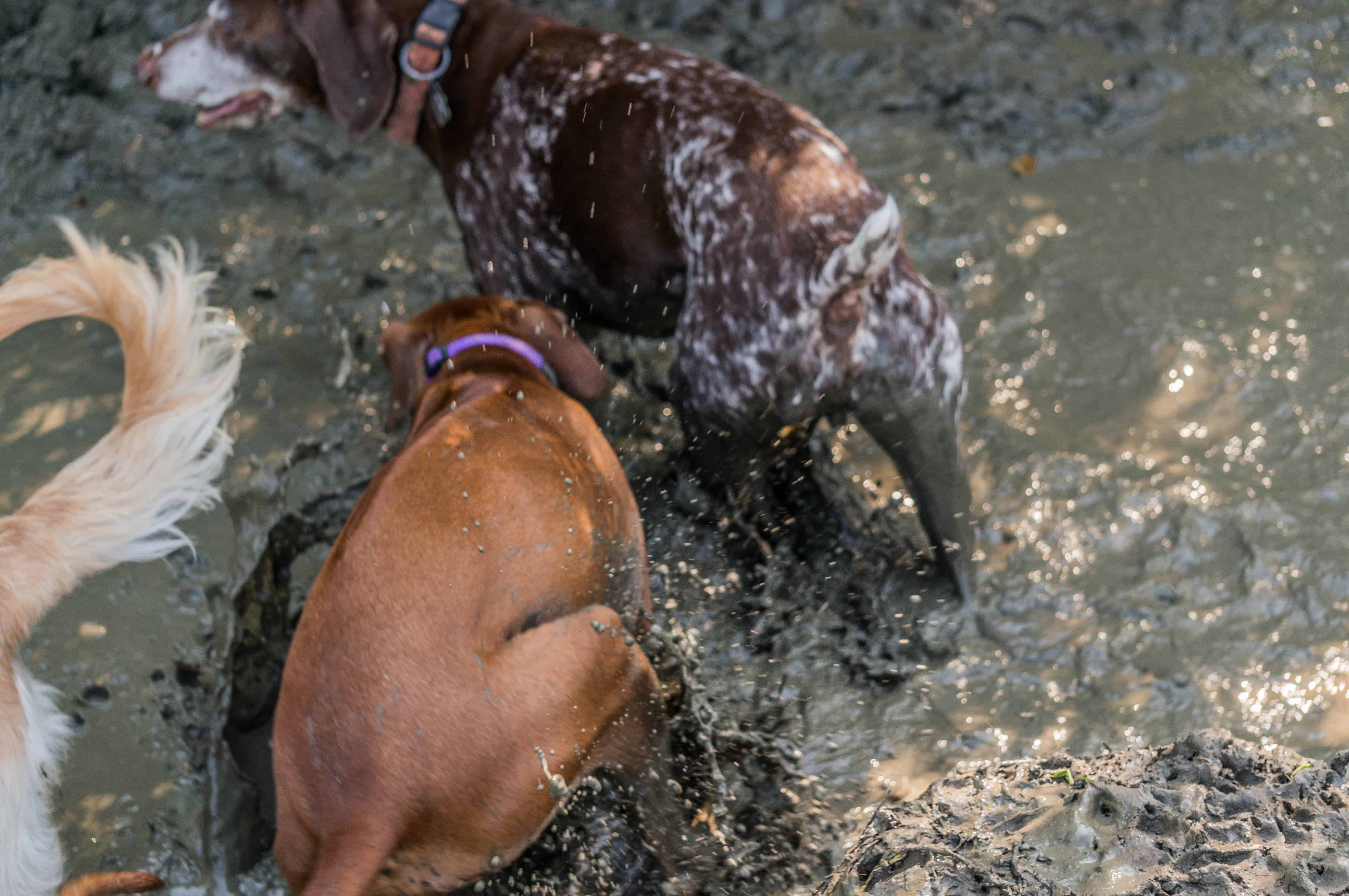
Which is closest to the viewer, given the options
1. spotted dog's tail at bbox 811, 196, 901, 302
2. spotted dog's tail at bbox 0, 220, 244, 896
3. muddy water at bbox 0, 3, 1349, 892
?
spotted dog's tail at bbox 0, 220, 244, 896

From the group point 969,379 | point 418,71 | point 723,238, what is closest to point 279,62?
point 418,71

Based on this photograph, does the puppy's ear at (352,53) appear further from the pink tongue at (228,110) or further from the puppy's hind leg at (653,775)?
the puppy's hind leg at (653,775)

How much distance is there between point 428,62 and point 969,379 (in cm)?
217

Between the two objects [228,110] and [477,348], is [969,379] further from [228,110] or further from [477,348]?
[228,110]

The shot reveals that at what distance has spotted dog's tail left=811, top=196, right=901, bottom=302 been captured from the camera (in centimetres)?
254

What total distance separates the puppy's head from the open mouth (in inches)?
49.6

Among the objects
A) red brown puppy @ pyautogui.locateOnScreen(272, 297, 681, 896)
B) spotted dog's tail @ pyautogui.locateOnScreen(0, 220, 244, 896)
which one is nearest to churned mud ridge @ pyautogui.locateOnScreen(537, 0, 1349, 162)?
red brown puppy @ pyautogui.locateOnScreen(272, 297, 681, 896)

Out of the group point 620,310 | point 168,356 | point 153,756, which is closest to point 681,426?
point 620,310

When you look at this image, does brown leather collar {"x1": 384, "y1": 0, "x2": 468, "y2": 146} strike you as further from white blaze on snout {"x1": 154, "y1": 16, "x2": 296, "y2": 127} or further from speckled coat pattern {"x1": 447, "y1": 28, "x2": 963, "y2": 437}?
white blaze on snout {"x1": 154, "y1": 16, "x2": 296, "y2": 127}

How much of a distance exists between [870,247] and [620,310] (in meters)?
1.20

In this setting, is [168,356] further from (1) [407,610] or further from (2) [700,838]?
(2) [700,838]

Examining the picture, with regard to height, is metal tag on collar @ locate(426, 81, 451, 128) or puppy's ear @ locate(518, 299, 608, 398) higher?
metal tag on collar @ locate(426, 81, 451, 128)

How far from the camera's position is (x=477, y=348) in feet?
9.89

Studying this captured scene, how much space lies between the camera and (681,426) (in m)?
3.32
